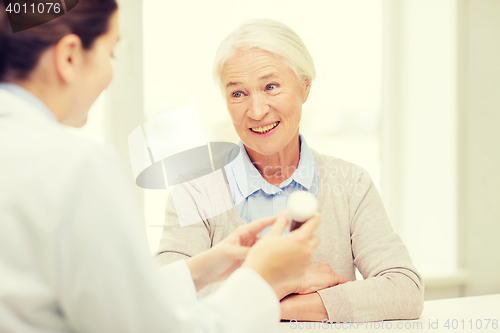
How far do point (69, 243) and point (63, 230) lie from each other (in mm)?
13

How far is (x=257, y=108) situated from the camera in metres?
1.07

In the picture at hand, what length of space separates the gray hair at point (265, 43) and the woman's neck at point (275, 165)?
0.75ft

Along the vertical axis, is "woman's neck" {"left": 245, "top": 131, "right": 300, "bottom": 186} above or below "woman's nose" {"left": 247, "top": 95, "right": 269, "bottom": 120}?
below

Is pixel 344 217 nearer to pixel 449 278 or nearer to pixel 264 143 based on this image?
pixel 264 143

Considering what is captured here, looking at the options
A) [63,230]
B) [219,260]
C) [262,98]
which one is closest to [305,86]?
[262,98]

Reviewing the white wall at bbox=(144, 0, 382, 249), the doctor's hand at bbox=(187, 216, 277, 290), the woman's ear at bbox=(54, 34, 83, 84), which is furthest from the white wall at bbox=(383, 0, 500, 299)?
the woman's ear at bbox=(54, 34, 83, 84)

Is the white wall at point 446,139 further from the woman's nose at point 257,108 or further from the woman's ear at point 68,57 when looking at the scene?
the woman's ear at point 68,57

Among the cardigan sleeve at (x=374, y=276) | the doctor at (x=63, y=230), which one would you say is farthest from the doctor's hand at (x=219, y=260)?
the cardigan sleeve at (x=374, y=276)

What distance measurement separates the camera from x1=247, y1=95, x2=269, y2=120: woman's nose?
1074 mm

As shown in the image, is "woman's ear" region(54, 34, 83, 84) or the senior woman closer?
"woman's ear" region(54, 34, 83, 84)

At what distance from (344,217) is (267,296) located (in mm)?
639

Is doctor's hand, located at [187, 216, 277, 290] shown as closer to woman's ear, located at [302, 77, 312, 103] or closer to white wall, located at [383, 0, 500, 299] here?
woman's ear, located at [302, 77, 312, 103]

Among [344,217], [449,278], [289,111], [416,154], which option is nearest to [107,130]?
[289,111]

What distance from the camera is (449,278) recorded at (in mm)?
1612
